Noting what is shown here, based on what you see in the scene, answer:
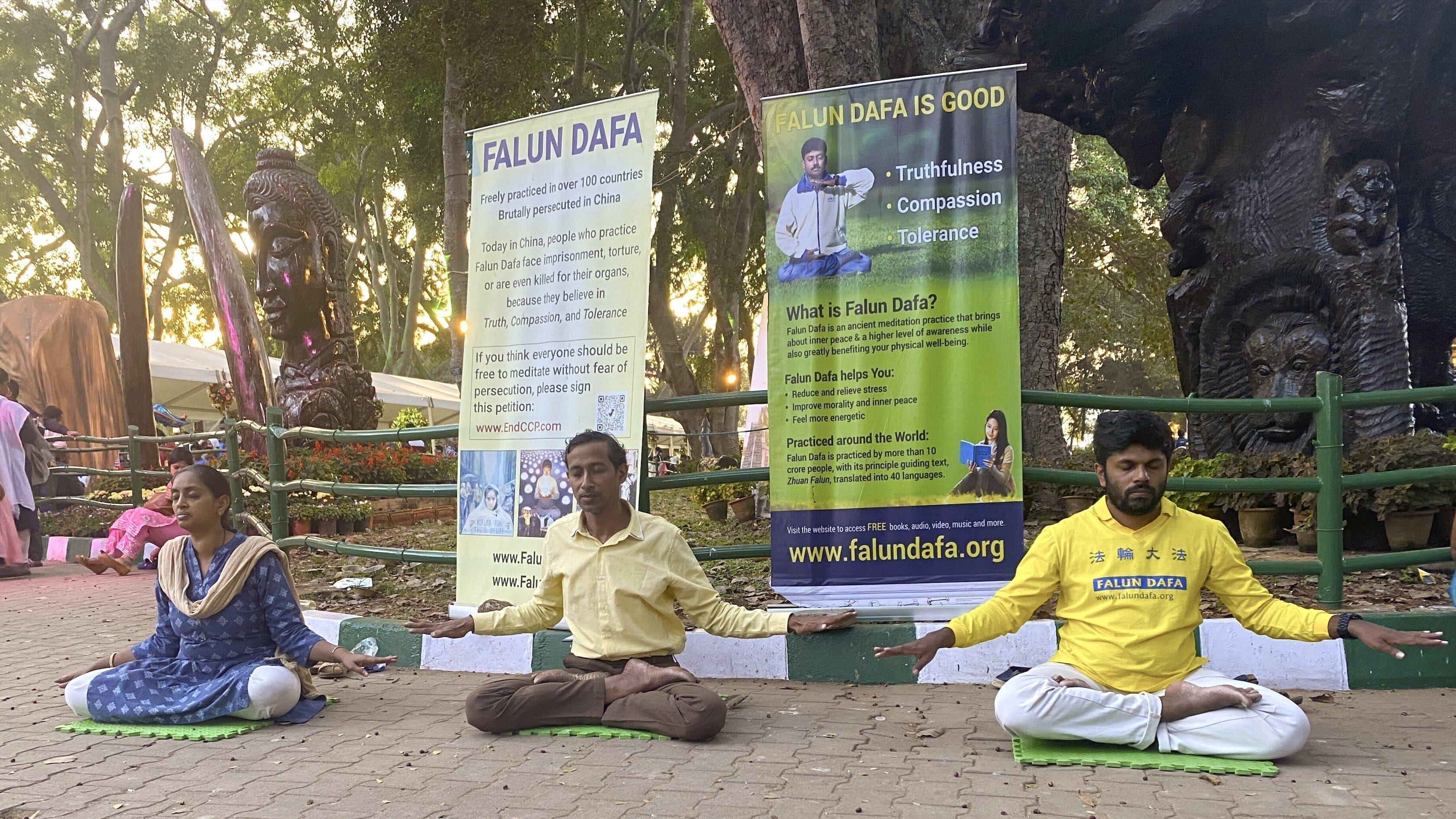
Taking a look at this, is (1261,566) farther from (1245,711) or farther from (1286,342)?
(1286,342)

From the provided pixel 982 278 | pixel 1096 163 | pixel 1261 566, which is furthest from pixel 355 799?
pixel 1096 163

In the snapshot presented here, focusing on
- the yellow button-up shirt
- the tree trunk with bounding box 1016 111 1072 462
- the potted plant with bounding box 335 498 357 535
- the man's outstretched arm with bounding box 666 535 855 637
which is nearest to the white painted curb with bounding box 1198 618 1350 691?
the man's outstretched arm with bounding box 666 535 855 637

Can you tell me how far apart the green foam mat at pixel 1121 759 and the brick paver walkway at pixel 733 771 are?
4 cm

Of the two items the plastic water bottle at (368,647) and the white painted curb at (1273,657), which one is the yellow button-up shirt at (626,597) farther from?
the white painted curb at (1273,657)

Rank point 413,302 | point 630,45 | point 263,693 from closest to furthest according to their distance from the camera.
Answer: point 263,693, point 630,45, point 413,302

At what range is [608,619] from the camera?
439cm

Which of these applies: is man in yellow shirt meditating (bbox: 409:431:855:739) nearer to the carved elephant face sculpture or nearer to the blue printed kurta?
the blue printed kurta

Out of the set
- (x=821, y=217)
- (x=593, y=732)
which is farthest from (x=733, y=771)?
(x=821, y=217)

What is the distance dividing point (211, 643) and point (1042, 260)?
6.94 meters

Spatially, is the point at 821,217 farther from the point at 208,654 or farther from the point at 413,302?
the point at 413,302

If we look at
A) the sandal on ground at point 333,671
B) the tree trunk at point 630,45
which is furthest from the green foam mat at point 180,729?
the tree trunk at point 630,45

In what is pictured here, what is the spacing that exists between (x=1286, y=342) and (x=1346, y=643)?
314 cm

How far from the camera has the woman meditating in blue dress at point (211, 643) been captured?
14.3ft

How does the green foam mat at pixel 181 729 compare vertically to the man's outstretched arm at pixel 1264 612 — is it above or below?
below
